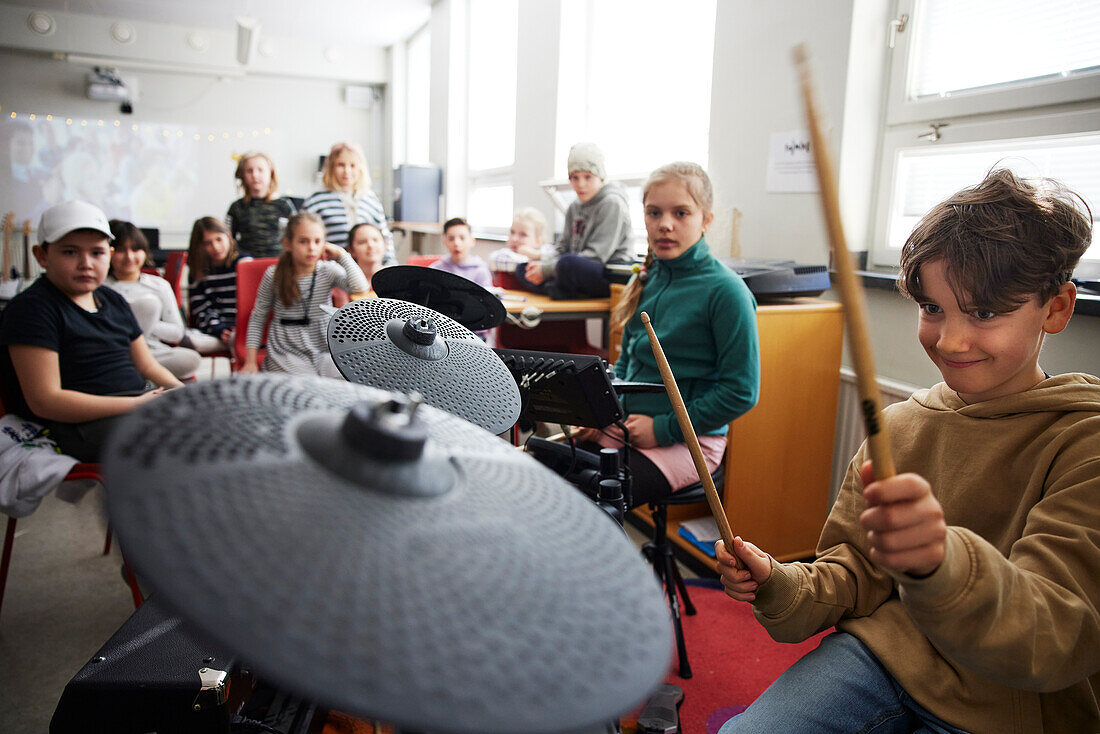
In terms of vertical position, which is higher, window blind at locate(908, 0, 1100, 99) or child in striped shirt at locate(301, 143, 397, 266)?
window blind at locate(908, 0, 1100, 99)

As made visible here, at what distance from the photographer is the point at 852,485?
3.28 ft

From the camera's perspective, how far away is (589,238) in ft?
10.6

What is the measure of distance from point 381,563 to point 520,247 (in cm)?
342

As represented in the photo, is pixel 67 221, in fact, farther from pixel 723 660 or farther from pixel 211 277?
pixel 723 660

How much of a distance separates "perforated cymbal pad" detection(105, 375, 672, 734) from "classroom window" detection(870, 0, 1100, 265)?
5.31 ft

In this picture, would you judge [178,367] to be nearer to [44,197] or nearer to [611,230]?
[611,230]

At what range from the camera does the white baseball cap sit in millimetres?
1886

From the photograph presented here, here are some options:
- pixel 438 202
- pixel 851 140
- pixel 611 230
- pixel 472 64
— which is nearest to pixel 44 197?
pixel 438 202

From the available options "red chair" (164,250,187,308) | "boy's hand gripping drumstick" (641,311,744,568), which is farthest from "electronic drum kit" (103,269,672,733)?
"red chair" (164,250,187,308)

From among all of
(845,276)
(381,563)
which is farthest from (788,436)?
(381,563)

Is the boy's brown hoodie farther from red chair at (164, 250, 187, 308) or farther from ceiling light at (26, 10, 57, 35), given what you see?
ceiling light at (26, 10, 57, 35)

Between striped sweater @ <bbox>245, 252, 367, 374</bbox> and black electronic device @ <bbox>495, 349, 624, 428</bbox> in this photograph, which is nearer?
black electronic device @ <bbox>495, 349, 624, 428</bbox>

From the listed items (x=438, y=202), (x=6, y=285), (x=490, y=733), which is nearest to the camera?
(x=490, y=733)

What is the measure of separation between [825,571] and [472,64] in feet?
18.9
